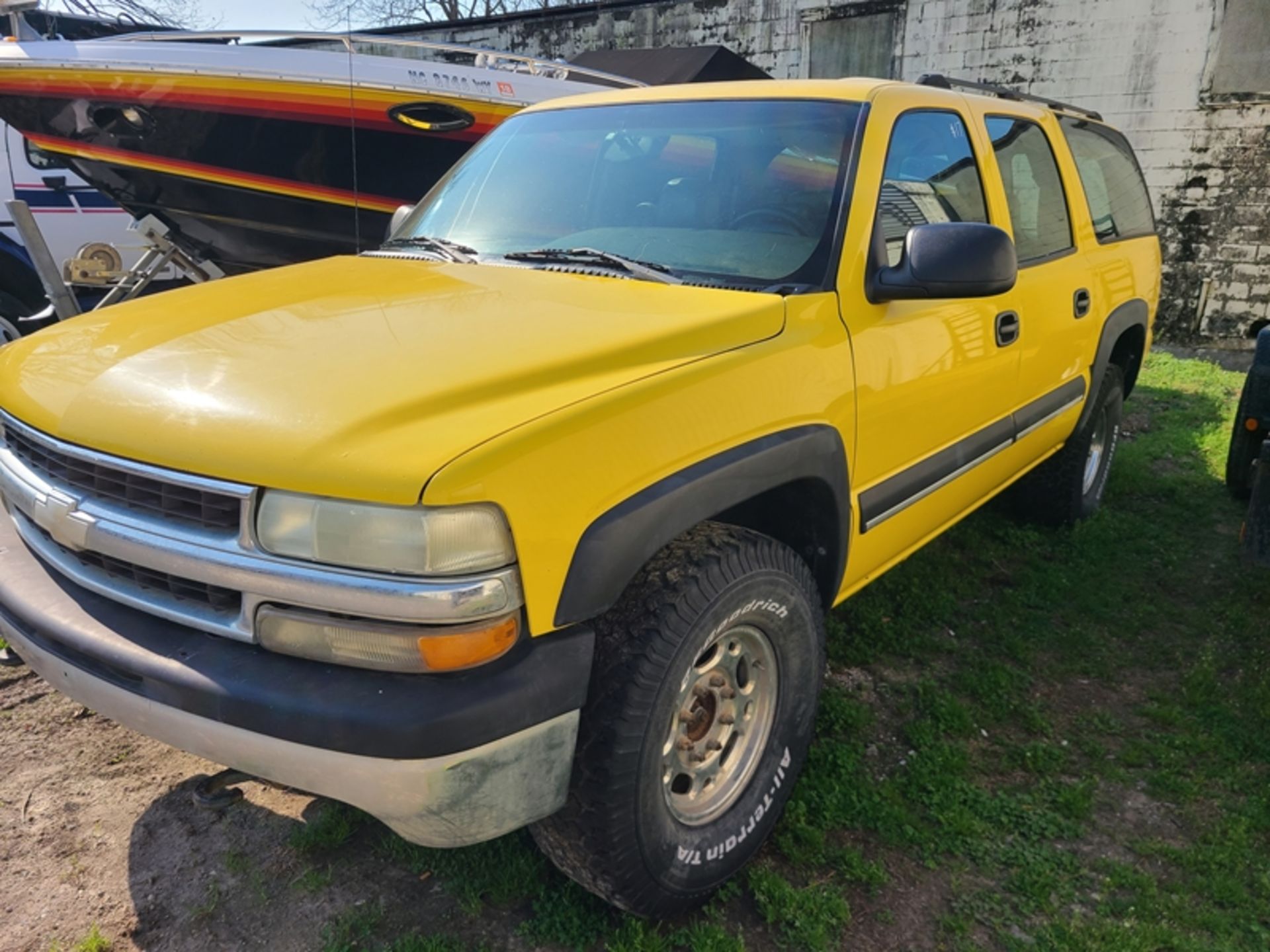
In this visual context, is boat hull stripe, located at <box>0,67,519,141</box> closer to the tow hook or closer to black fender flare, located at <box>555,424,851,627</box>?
black fender flare, located at <box>555,424,851,627</box>

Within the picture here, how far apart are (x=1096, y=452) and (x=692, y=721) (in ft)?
11.5

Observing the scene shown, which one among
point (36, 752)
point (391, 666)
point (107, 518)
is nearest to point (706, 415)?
point (391, 666)

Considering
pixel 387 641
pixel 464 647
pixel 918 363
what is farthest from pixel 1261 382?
pixel 387 641

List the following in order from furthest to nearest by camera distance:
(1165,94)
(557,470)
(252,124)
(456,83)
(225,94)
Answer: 1. (1165,94)
2. (456,83)
3. (252,124)
4. (225,94)
5. (557,470)

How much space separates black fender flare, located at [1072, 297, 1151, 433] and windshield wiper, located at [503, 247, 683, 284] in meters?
2.51

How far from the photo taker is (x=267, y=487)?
1702 mm

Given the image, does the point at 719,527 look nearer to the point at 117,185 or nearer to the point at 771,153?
the point at 771,153

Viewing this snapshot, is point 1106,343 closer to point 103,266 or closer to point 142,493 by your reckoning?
point 142,493

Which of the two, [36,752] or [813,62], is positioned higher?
[813,62]

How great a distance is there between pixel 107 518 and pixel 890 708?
2432 millimetres

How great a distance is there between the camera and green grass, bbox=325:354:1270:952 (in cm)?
228

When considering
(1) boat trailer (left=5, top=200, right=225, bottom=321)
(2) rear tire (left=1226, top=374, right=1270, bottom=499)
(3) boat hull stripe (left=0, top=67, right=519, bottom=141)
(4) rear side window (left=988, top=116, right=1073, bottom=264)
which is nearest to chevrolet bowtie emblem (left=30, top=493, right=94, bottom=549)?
(4) rear side window (left=988, top=116, right=1073, bottom=264)

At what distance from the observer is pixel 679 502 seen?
6.38 feet

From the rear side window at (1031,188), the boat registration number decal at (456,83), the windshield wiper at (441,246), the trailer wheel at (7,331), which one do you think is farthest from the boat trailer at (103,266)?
the rear side window at (1031,188)
